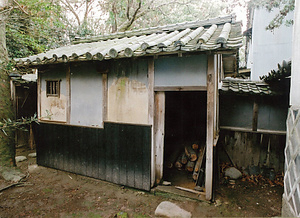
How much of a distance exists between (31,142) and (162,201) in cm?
869

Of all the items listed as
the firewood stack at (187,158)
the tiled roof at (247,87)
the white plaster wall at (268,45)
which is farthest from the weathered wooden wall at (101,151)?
the white plaster wall at (268,45)

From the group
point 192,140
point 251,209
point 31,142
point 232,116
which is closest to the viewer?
point 251,209

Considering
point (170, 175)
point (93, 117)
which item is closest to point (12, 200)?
point (93, 117)

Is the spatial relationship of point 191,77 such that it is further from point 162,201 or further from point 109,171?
point 109,171

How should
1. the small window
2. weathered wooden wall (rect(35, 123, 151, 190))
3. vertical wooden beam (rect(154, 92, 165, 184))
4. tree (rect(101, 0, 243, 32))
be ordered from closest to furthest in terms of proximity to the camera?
1. vertical wooden beam (rect(154, 92, 165, 184))
2. weathered wooden wall (rect(35, 123, 151, 190))
3. the small window
4. tree (rect(101, 0, 243, 32))

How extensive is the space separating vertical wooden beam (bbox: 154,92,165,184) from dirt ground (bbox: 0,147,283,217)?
76 cm

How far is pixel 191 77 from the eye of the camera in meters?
4.94

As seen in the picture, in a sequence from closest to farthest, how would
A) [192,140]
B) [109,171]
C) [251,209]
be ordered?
[251,209], [109,171], [192,140]

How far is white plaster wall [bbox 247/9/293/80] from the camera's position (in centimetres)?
947

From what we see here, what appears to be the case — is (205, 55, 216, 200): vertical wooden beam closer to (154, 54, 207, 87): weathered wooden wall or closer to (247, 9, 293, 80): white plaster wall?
(154, 54, 207, 87): weathered wooden wall

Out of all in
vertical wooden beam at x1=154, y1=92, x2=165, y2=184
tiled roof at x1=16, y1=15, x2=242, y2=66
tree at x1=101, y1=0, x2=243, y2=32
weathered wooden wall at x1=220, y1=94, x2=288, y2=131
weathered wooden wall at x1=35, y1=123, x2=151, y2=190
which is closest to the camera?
tiled roof at x1=16, y1=15, x2=242, y2=66

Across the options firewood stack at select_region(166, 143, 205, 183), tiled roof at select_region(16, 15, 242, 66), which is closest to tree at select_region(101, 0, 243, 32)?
tiled roof at select_region(16, 15, 242, 66)

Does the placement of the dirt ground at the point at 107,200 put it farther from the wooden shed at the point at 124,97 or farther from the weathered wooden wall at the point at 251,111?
the weathered wooden wall at the point at 251,111

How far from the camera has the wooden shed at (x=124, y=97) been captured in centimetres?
482
